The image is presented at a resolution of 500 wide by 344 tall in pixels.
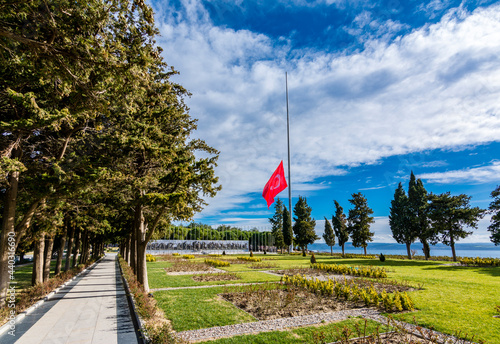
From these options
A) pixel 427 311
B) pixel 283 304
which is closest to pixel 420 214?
pixel 427 311

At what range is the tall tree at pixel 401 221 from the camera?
33.1m

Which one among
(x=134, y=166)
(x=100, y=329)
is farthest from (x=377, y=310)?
(x=134, y=166)

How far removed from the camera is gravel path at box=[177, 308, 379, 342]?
6.48 meters

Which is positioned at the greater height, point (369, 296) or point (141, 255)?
point (141, 255)

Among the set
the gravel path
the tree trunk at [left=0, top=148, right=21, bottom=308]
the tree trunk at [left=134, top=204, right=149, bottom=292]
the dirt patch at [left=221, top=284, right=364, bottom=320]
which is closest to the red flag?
the dirt patch at [left=221, top=284, right=364, bottom=320]

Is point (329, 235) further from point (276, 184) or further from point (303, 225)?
point (276, 184)

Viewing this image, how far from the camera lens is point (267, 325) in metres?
7.20

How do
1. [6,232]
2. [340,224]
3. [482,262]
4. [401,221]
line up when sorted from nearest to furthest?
[6,232], [482,262], [401,221], [340,224]

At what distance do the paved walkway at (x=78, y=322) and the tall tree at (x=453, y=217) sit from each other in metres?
31.5

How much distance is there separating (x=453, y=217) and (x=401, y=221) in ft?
22.8

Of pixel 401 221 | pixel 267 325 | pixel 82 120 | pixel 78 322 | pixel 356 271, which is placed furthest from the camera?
pixel 401 221

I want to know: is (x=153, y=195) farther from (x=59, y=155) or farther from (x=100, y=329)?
(x=100, y=329)

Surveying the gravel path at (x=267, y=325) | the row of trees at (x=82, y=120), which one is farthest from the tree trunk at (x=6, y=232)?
the gravel path at (x=267, y=325)

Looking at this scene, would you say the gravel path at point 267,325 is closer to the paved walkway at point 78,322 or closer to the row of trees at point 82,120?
the paved walkway at point 78,322
